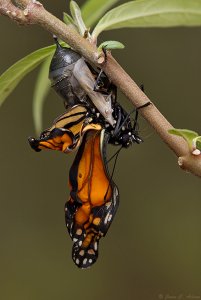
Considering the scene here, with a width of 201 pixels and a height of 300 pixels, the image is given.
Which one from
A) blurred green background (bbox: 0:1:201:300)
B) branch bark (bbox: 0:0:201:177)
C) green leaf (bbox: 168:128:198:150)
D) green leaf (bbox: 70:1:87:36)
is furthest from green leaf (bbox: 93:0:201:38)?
blurred green background (bbox: 0:1:201:300)

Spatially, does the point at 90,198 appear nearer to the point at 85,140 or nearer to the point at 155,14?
the point at 85,140

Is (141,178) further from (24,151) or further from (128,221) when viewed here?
(24,151)

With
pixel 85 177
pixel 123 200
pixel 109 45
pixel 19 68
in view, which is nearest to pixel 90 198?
pixel 85 177

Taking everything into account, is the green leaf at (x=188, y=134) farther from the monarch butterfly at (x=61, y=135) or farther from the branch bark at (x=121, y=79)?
the monarch butterfly at (x=61, y=135)

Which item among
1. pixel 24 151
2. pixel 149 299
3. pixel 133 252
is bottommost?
pixel 149 299

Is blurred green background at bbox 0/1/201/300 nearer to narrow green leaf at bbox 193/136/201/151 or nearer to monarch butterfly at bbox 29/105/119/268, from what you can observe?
monarch butterfly at bbox 29/105/119/268

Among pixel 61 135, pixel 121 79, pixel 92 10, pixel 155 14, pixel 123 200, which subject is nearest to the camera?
pixel 121 79

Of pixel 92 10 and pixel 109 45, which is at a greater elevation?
pixel 92 10

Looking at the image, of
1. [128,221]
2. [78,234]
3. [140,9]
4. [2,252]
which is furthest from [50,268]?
[140,9]
